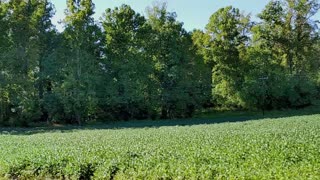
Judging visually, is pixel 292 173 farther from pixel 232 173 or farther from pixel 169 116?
pixel 169 116

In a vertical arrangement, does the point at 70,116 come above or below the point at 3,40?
below

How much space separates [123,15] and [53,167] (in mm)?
38998

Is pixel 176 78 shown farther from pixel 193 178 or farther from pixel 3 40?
pixel 193 178

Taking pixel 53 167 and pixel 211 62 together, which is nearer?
pixel 53 167

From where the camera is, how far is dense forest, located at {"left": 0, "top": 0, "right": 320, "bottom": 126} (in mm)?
44469

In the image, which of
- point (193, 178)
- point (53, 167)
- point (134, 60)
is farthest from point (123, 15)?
point (193, 178)

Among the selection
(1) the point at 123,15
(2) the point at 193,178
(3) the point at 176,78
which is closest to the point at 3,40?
(1) the point at 123,15

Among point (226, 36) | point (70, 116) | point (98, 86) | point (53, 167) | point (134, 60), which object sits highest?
point (226, 36)

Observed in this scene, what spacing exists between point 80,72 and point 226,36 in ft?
66.9

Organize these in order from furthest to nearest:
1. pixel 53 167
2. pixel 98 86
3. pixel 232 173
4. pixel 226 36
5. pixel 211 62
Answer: pixel 211 62, pixel 226 36, pixel 98 86, pixel 53 167, pixel 232 173

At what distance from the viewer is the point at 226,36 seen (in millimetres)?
51781

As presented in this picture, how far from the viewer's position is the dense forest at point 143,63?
44.5 meters

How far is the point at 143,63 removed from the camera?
48344mm

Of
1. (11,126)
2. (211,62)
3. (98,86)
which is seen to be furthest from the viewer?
(211,62)
